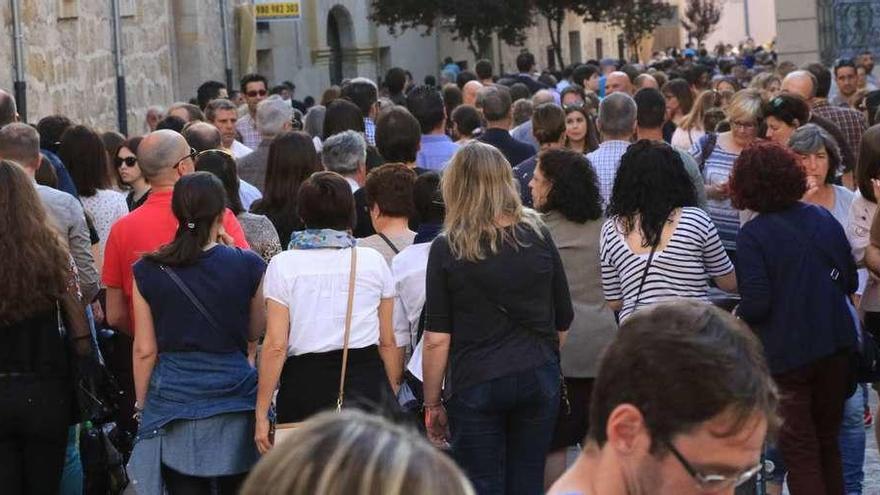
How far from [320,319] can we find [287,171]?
209cm

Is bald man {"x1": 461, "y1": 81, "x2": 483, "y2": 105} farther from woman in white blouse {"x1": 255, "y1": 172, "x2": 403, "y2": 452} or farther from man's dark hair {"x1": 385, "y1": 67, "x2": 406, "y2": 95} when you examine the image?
woman in white blouse {"x1": 255, "y1": 172, "x2": 403, "y2": 452}

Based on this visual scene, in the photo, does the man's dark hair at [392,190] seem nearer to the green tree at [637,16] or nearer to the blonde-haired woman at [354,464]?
the blonde-haired woman at [354,464]

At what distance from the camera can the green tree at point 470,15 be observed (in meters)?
35.8

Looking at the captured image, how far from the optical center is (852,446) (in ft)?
25.3

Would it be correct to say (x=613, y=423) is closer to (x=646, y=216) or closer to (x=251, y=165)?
(x=646, y=216)

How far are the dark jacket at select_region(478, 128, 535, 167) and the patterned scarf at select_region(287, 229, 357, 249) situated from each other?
15.1 ft

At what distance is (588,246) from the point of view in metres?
7.57

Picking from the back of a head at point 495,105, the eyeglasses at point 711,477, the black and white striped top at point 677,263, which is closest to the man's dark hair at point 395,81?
the back of a head at point 495,105

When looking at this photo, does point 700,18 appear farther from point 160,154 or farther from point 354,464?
point 354,464

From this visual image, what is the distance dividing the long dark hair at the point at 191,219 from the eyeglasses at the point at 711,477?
3.72m

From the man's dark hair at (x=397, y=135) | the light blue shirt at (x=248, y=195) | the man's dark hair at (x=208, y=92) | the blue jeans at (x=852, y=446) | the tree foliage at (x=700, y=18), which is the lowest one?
the blue jeans at (x=852, y=446)

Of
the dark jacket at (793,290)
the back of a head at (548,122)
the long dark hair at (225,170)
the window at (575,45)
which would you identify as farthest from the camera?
the window at (575,45)

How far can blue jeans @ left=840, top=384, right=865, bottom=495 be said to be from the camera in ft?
25.3

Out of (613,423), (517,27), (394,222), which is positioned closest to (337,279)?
(394,222)
